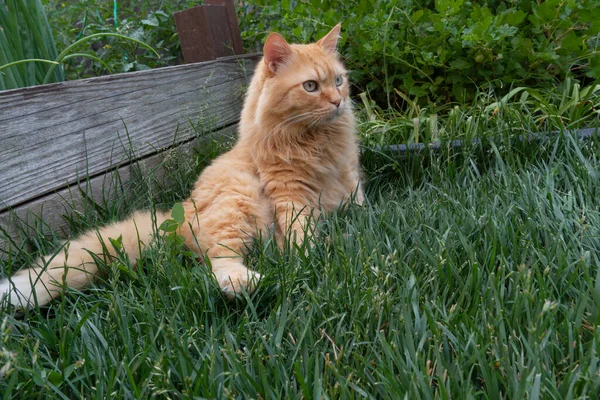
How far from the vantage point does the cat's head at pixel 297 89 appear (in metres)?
2.51

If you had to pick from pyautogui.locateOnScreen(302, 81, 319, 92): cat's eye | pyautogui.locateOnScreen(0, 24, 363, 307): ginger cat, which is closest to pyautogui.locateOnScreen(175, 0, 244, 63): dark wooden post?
pyautogui.locateOnScreen(0, 24, 363, 307): ginger cat

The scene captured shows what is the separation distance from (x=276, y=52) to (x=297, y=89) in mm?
204

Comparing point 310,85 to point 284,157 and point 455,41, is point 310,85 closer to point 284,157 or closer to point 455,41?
point 284,157

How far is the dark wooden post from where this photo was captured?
11.1 ft

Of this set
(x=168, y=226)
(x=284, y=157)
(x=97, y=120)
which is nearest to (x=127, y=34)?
(x=97, y=120)

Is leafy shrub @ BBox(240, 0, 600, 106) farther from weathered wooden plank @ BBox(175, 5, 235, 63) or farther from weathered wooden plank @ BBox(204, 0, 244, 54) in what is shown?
weathered wooden plank @ BBox(175, 5, 235, 63)

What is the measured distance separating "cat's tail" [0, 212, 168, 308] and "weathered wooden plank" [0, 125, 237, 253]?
1.14 feet

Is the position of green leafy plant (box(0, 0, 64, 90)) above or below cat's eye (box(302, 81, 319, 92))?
above

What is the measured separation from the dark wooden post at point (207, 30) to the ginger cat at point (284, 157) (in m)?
0.90

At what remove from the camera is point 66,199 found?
8.05 feet

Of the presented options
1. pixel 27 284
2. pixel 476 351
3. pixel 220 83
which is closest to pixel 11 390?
pixel 27 284

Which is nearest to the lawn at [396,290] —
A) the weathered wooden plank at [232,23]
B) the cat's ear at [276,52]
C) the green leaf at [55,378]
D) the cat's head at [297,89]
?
the green leaf at [55,378]

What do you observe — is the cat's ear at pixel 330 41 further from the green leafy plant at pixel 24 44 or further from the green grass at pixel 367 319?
the green leafy plant at pixel 24 44

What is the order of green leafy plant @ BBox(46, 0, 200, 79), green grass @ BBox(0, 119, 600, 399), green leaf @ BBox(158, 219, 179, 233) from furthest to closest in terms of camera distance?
green leafy plant @ BBox(46, 0, 200, 79) → green leaf @ BBox(158, 219, 179, 233) → green grass @ BBox(0, 119, 600, 399)
